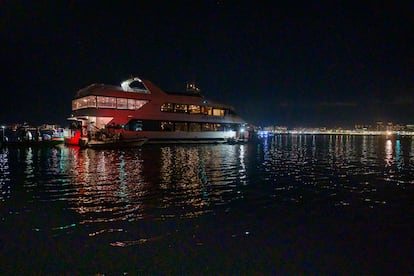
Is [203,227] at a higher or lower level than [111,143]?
lower

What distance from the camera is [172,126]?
47562 mm

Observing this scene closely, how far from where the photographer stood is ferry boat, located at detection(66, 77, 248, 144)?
40.7 m

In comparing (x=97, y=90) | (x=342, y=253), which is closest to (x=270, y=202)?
(x=342, y=253)

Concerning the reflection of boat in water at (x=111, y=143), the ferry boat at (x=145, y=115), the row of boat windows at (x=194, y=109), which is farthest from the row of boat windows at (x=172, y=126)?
the reflection of boat in water at (x=111, y=143)

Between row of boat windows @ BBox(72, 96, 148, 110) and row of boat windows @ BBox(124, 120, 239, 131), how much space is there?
2.46 metres

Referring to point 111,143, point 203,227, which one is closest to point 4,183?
point 203,227

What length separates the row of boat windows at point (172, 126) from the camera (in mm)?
43312

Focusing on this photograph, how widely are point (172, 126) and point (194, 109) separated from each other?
17.5 feet

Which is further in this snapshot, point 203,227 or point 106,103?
point 106,103

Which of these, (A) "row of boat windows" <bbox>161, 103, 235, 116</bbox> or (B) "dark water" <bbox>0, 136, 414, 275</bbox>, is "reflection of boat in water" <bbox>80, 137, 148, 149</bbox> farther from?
(B) "dark water" <bbox>0, 136, 414, 275</bbox>

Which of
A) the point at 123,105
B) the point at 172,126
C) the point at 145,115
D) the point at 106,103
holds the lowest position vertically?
the point at 172,126

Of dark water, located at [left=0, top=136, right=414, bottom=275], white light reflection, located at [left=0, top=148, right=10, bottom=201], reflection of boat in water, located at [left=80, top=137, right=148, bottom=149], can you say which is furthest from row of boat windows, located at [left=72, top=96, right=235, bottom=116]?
dark water, located at [left=0, top=136, right=414, bottom=275]

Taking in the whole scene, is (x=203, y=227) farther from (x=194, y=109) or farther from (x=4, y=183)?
(x=194, y=109)

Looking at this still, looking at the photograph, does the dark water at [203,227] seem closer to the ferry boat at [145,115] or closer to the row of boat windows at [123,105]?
the ferry boat at [145,115]
